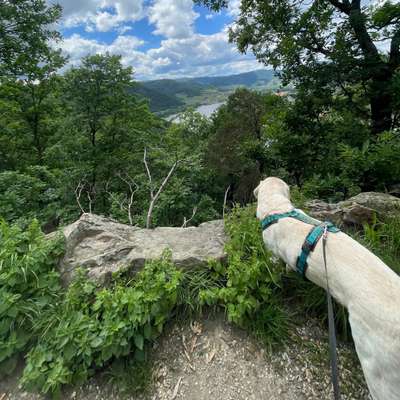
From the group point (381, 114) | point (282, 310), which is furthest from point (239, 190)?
point (282, 310)

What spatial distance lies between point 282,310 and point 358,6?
24.1 ft

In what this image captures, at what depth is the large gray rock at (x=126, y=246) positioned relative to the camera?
7.23ft

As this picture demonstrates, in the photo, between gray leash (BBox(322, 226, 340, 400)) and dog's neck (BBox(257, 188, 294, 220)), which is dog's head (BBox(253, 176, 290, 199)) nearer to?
dog's neck (BBox(257, 188, 294, 220))

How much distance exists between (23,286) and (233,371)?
6.10ft

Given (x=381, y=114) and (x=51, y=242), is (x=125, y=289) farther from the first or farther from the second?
(x=381, y=114)

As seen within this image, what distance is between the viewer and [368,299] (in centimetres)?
112

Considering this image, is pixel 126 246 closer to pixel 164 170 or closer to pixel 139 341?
pixel 139 341

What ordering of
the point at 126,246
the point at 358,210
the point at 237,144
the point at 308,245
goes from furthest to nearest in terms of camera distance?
the point at 237,144, the point at 358,210, the point at 126,246, the point at 308,245

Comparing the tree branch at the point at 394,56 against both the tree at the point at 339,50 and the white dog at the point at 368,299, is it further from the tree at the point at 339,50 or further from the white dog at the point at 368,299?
the white dog at the point at 368,299

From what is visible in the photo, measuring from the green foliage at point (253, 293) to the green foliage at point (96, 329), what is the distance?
1.35 feet

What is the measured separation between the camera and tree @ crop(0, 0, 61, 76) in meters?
7.72

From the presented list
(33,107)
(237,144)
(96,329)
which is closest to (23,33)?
(33,107)

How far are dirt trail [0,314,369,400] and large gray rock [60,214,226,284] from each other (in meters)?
0.69

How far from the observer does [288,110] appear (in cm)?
612
